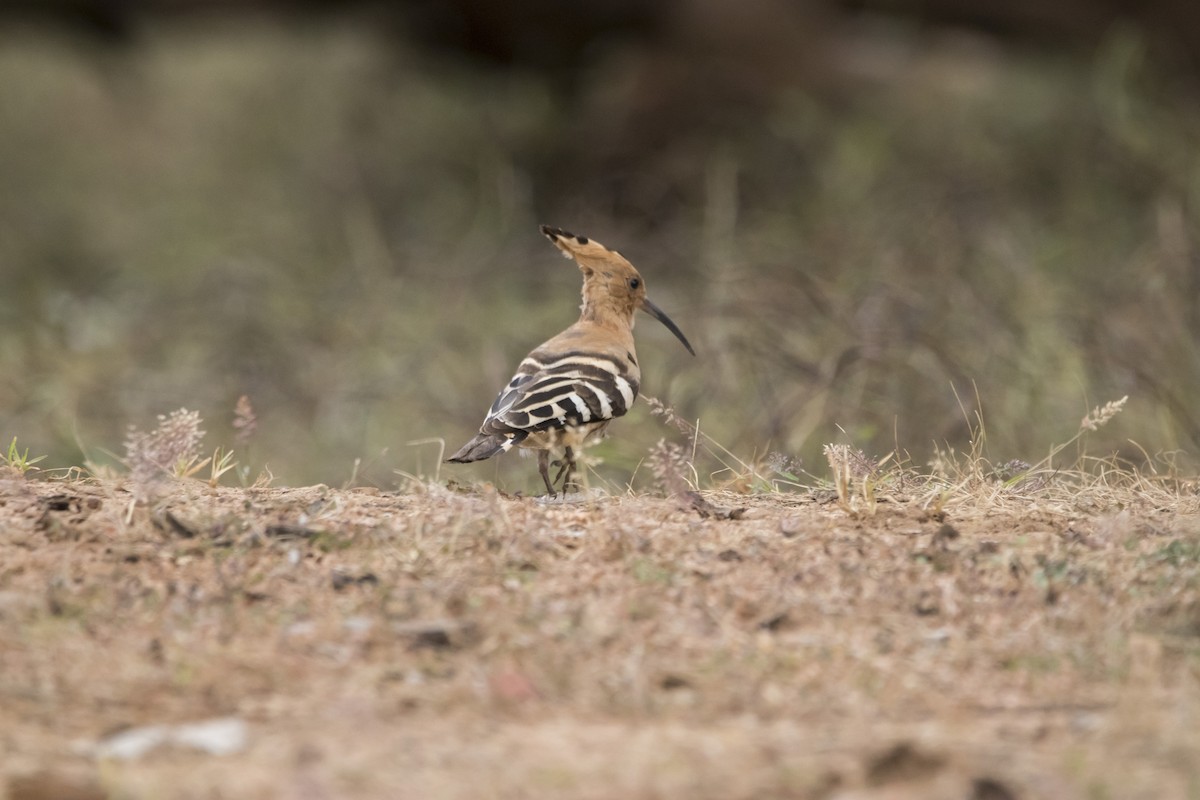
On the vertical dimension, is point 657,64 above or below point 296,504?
above

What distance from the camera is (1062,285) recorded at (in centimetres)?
763

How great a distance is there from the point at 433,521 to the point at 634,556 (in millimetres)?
463

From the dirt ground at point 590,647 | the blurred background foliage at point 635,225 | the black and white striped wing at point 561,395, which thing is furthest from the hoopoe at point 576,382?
the dirt ground at point 590,647

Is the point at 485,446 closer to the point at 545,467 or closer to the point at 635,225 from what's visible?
the point at 545,467

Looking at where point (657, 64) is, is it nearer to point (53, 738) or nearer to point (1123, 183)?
point (1123, 183)

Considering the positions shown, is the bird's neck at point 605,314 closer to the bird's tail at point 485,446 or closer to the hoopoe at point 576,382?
the hoopoe at point 576,382

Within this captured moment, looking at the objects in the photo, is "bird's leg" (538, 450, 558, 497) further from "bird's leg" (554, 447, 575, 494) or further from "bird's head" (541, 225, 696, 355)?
"bird's head" (541, 225, 696, 355)

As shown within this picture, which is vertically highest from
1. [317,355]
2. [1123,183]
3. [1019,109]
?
[1019,109]

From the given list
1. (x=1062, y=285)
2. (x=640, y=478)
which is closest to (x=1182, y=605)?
(x=640, y=478)

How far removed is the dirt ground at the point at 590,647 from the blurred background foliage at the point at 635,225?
3.85ft

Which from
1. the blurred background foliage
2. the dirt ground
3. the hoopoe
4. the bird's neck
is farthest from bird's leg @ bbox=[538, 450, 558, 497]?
the bird's neck

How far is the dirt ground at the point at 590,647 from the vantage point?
2.27 metres

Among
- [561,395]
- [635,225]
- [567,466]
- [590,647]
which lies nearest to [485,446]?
[561,395]

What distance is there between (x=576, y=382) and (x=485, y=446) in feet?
1.10
